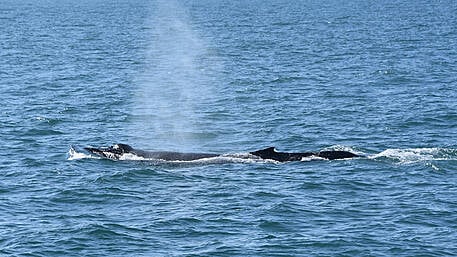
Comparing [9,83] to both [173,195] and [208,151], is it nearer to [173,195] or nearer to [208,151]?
[208,151]

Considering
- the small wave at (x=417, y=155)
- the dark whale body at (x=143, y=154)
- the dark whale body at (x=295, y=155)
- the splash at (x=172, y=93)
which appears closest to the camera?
the small wave at (x=417, y=155)

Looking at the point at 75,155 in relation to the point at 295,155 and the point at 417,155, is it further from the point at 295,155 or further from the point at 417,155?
the point at 417,155

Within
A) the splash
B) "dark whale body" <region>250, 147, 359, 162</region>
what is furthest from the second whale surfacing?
the splash

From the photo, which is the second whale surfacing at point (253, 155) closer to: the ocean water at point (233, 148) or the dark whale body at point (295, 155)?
the dark whale body at point (295, 155)

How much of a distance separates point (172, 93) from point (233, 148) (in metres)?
25.0

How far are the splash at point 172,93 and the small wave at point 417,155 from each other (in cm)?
1096

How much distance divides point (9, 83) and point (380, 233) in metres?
51.5

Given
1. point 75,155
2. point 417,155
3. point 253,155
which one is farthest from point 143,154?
point 417,155

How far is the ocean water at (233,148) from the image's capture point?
119 feet

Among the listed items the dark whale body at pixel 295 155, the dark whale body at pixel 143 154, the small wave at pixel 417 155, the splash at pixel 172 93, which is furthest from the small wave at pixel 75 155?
the small wave at pixel 417 155

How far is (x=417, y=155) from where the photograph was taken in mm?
Result: 47719

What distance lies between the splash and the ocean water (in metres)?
0.24

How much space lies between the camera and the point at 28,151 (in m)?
52.0

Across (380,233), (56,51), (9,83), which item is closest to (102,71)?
(9,83)
